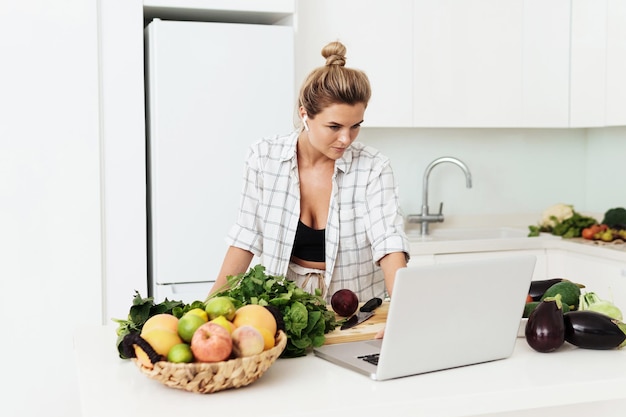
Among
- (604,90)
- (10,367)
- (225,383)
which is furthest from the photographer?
(604,90)

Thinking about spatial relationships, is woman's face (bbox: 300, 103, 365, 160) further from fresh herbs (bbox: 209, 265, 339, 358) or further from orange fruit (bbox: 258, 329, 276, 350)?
orange fruit (bbox: 258, 329, 276, 350)

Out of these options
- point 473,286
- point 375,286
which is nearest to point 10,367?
point 375,286

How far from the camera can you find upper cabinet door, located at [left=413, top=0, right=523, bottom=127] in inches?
163

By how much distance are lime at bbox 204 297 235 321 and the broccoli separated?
118 inches

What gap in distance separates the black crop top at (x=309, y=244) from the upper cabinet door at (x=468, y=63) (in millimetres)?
1635

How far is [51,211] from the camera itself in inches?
132

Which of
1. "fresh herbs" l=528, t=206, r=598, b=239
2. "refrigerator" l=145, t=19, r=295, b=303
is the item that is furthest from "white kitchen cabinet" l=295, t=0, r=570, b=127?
"fresh herbs" l=528, t=206, r=598, b=239

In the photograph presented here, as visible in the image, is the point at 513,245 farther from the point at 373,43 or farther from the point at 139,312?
the point at 139,312

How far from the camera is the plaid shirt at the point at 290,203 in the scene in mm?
2625

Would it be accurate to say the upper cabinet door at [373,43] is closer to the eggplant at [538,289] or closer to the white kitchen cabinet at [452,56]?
the white kitchen cabinet at [452,56]

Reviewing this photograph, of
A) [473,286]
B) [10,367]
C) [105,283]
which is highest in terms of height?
[473,286]

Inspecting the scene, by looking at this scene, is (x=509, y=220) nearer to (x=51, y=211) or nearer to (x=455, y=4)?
(x=455, y=4)

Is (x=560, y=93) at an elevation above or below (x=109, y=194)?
above

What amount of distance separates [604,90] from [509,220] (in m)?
0.94
